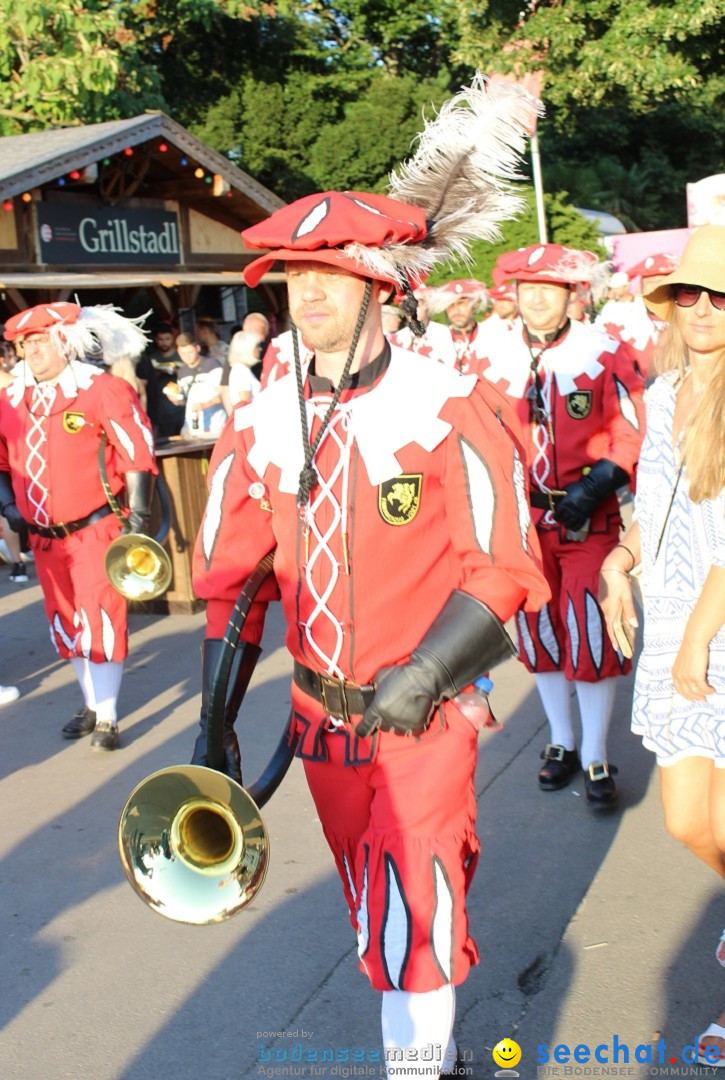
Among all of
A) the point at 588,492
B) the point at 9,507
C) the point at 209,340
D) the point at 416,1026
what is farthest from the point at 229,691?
the point at 209,340

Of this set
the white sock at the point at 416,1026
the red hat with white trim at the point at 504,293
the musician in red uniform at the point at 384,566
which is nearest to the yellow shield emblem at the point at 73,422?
the musician in red uniform at the point at 384,566

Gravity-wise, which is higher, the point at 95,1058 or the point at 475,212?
the point at 475,212

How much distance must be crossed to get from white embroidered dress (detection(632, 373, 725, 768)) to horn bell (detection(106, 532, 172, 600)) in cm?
310

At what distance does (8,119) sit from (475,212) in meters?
17.5

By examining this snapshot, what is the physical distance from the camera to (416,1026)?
8.96 ft

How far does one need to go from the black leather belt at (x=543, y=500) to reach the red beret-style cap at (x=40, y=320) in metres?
2.50

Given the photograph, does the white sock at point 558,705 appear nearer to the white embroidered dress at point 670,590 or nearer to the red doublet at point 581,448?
the red doublet at point 581,448

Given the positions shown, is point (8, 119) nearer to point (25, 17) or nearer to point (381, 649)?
point (25, 17)

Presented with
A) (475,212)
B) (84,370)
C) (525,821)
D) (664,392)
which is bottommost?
(525,821)

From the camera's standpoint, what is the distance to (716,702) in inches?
120

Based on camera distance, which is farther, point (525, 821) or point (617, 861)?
point (525, 821)

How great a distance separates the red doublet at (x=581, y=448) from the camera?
5.02m

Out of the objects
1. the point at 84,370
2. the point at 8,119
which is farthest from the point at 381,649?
the point at 8,119

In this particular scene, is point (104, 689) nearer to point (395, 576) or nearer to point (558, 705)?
point (558, 705)
